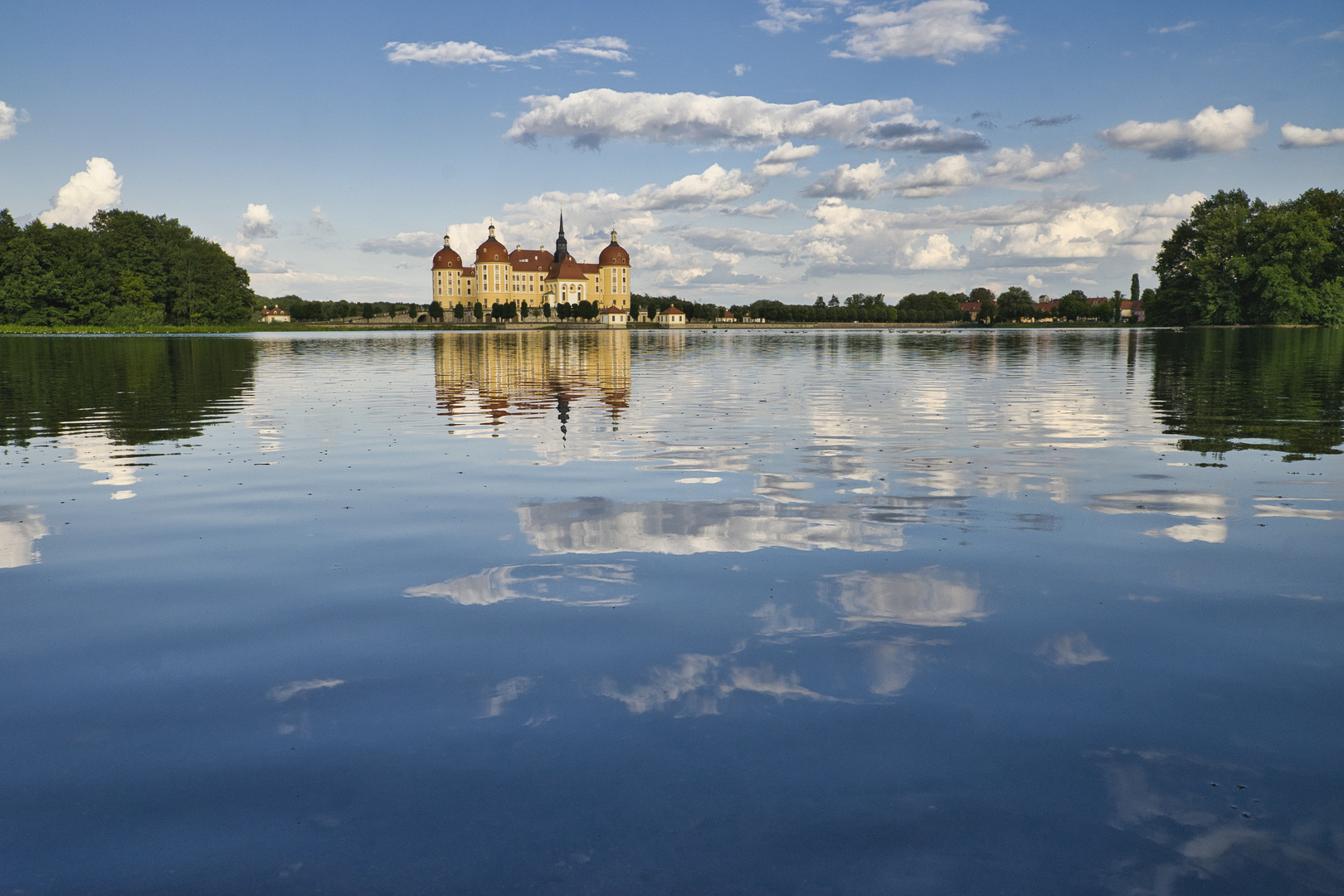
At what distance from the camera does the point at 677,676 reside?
18.6 feet

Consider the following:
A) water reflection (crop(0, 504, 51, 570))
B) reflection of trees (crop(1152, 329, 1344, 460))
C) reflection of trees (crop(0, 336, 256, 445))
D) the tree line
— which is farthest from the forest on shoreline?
water reflection (crop(0, 504, 51, 570))

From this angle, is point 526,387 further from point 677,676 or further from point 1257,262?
point 1257,262

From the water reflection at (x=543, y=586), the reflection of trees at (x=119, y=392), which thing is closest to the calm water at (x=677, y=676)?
the water reflection at (x=543, y=586)

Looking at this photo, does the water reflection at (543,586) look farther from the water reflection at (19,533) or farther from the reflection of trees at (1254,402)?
the reflection of trees at (1254,402)

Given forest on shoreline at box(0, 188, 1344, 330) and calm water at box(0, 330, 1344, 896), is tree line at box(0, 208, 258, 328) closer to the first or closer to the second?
forest on shoreline at box(0, 188, 1344, 330)

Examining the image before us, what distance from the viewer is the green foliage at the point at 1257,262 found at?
341 ft

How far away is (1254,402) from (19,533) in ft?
85.9

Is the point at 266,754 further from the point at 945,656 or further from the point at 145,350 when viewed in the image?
the point at 145,350

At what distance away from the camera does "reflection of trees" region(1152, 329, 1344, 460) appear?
1603 cm

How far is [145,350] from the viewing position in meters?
57.4

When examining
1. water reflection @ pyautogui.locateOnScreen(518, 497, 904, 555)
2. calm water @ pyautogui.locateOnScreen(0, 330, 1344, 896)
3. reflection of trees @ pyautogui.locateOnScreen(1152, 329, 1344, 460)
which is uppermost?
reflection of trees @ pyautogui.locateOnScreen(1152, 329, 1344, 460)

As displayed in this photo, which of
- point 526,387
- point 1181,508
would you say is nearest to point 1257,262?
point 526,387

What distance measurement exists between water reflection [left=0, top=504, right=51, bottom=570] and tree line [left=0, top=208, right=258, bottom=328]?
114 m

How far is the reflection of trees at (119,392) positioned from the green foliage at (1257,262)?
11248 cm
